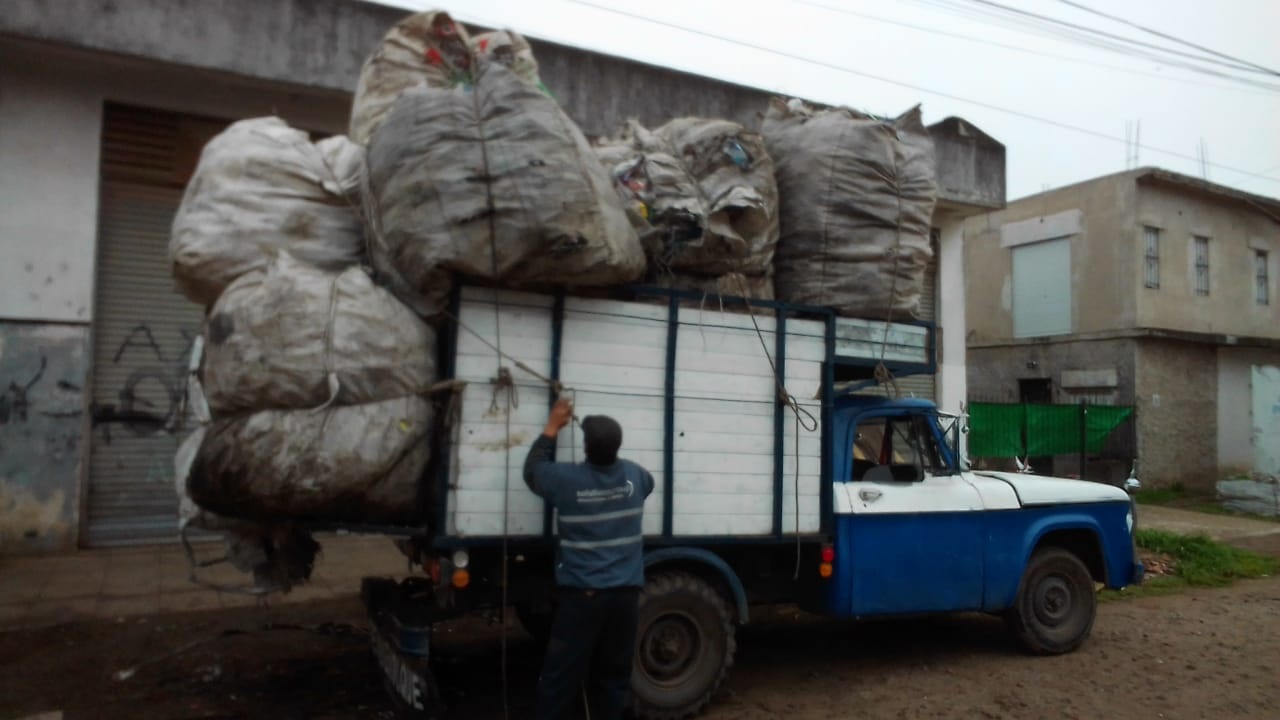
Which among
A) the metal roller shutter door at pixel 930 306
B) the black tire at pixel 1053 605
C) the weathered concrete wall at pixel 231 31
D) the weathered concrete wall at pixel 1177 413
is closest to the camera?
the black tire at pixel 1053 605

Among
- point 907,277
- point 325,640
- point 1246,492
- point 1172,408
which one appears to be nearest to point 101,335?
point 325,640

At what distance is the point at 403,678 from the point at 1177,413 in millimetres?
18085

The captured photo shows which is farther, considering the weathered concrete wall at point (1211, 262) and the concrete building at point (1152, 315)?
the weathered concrete wall at point (1211, 262)

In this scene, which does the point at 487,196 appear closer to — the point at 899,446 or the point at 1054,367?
the point at 899,446

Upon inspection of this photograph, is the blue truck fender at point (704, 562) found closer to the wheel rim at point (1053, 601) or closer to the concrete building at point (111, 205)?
the wheel rim at point (1053, 601)

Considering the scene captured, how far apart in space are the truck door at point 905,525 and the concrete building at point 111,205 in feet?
22.7

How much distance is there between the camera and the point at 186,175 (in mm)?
9414

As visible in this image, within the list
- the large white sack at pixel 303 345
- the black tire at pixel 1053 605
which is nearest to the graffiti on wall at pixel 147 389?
the large white sack at pixel 303 345

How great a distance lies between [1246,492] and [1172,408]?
124 inches

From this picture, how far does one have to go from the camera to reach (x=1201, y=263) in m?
19.8

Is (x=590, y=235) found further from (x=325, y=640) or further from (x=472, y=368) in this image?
(x=325, y=640)

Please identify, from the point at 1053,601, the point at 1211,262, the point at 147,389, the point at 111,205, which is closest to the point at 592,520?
the point at 1053,601

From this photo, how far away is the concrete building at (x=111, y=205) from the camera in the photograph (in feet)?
28.0

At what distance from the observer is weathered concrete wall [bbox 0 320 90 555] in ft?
27.9
